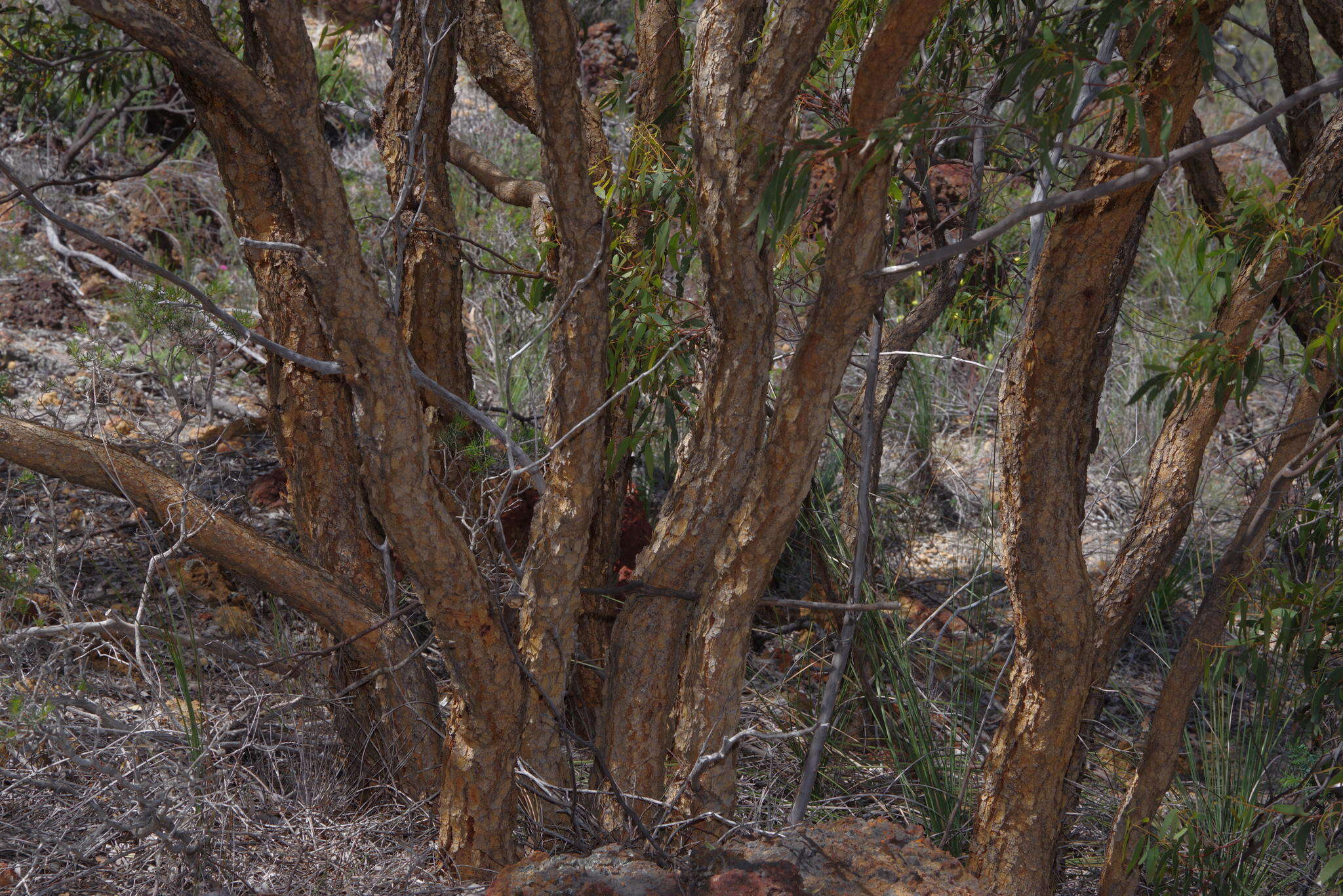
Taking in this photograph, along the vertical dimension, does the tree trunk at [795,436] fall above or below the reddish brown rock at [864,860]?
above

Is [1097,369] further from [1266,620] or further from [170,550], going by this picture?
[170,550]

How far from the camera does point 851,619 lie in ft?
8.93

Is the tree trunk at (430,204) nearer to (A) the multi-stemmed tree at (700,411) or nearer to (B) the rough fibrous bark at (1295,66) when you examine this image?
(A) the multi-stemmed tree at (700,411)

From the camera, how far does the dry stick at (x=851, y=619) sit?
255 centimetres

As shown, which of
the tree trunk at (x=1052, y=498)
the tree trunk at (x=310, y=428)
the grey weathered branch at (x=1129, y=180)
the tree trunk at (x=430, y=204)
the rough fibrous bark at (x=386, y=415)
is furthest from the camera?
the tree trunk at (x=430, y=204)

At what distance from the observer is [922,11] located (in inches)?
76.0

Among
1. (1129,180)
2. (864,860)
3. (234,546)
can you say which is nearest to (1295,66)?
(1129,180)

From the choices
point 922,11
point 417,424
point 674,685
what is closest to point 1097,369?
point 922,11

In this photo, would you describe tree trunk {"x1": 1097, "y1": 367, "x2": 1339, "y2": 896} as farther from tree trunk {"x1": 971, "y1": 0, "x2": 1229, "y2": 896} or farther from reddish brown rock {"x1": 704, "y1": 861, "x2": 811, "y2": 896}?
reddish brown rock {"x1": 704, "y1": 861, "x2": 811, "y2": 896}

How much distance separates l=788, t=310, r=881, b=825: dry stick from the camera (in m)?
2.55

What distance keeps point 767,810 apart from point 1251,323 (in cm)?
163

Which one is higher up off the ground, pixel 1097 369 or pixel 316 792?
pixel 1097 369

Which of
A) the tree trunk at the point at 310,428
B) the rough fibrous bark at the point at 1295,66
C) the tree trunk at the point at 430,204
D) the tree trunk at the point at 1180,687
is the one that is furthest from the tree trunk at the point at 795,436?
the rough fibrous bark at the point at 1295,66

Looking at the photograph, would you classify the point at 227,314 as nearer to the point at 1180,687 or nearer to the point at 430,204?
the point at 430,204
